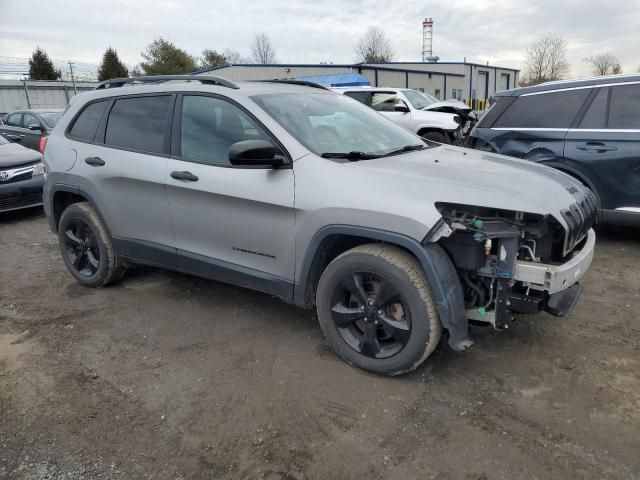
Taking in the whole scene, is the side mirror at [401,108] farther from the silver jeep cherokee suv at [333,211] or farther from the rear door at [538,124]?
the silver jeep cherokee suv at [333,211]

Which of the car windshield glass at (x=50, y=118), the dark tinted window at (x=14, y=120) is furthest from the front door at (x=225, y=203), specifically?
the dark tinted window at (x=14, y=120)

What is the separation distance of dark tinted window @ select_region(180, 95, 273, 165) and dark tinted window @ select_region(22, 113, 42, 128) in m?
9.39

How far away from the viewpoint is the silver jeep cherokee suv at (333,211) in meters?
2.85

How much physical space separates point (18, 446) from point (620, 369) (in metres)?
3.49

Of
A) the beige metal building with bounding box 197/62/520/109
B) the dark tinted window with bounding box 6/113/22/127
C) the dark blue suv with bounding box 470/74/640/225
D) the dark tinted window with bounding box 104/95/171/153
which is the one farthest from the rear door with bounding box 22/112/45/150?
the beige metal building with bounding box 197/62/520/109

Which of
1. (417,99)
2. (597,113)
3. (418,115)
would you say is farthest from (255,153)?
(417,99)

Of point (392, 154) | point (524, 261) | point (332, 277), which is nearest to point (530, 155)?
point (392, 154)

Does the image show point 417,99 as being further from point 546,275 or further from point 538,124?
point 546,275

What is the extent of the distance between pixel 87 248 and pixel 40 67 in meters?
55.3

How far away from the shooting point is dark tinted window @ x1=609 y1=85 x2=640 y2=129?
5281 millimetres

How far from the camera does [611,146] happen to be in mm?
5320

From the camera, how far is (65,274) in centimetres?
530

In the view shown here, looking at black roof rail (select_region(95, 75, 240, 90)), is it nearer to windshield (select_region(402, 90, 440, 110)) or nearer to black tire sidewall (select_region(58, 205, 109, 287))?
black tire sidewall (select_region(58, 205, 109, 287))

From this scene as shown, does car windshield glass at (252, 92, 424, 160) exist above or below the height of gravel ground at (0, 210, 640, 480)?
above
